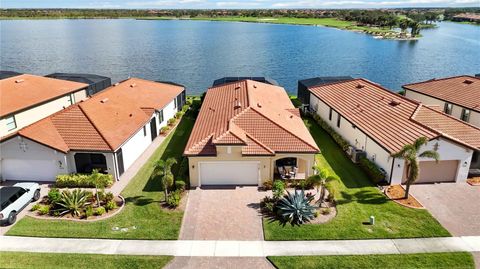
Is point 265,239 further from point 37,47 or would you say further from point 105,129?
point 37,47

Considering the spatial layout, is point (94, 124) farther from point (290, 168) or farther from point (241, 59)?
point (241, 59)

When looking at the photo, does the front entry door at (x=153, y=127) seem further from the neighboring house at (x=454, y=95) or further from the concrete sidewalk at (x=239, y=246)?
the neighboring house at (x=454, y=95)

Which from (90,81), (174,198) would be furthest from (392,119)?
(90,81)

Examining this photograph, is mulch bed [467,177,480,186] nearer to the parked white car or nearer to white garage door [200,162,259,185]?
white garage door [200,162,259,185]

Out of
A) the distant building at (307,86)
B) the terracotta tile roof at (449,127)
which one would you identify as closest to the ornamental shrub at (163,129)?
the distant building at (307,86)

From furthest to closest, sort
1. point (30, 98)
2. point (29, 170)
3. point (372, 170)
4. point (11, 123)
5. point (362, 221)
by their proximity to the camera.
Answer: point (30, 98), point (11, 123), point (372, 170), point (29, 170), point (362, 221)

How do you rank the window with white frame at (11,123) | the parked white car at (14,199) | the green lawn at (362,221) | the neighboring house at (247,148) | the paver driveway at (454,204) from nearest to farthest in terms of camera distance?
the green lawn at (362,221)
the paver driveway at (454,204)
the parked white car at (14,199)
the neighboring house at (247,148)
the window with white frame at (11,123)

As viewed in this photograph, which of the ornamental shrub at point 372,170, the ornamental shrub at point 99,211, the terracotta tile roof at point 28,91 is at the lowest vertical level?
the ornamental shrub at point 99,211
